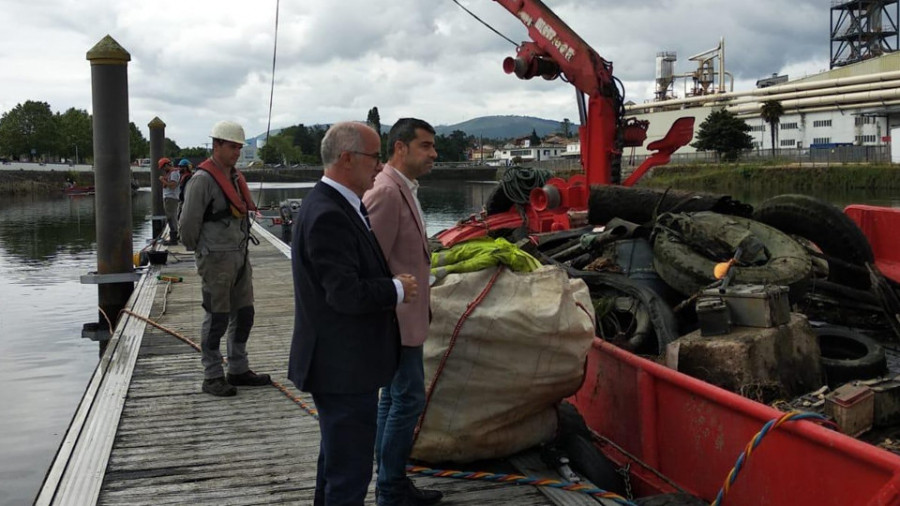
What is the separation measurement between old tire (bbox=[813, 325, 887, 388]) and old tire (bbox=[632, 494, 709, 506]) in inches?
59.2

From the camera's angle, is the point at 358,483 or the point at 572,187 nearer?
the point at 358,483

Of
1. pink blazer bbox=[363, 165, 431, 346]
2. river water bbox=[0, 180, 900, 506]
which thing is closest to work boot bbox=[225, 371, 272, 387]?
river water bbox=[0, 180, 900, 506]

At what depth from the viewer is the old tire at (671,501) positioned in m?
3.68

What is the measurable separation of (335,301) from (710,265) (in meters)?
3.64

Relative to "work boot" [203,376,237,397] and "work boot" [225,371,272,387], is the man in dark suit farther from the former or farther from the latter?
"work boot" [225,371,272,387]

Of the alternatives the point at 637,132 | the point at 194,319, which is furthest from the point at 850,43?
the point at 194,319

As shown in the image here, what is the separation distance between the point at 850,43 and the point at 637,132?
3304 inches

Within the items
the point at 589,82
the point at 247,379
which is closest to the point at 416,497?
the point at 247,379

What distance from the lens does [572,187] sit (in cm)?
941

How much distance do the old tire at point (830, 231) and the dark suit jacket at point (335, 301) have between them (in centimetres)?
492

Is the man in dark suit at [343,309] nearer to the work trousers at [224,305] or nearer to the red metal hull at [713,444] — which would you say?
the red metal hull at [713,444]

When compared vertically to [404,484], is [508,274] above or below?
above

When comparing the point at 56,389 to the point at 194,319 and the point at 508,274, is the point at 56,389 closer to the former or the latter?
the point at 194,319

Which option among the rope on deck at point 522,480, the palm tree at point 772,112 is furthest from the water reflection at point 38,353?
the palm tree at point 772,112
